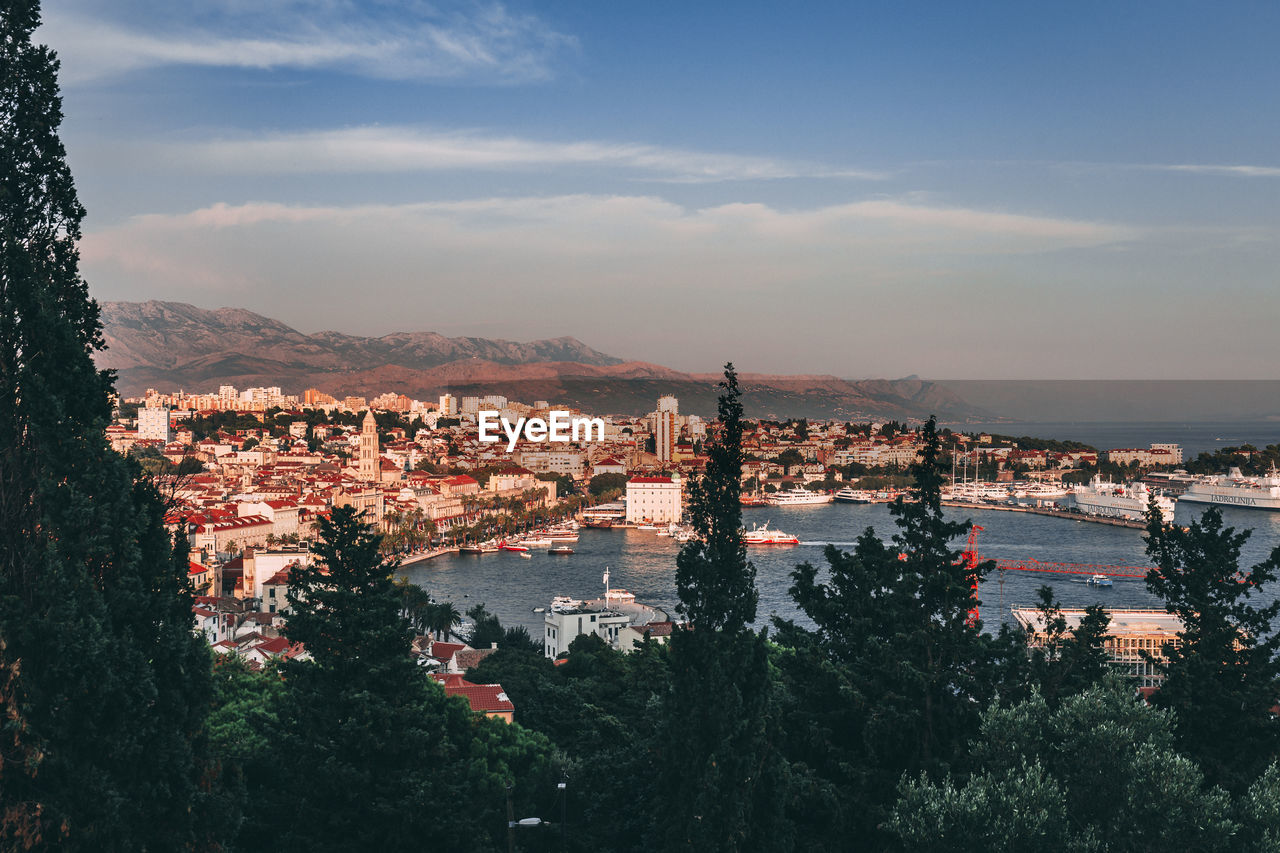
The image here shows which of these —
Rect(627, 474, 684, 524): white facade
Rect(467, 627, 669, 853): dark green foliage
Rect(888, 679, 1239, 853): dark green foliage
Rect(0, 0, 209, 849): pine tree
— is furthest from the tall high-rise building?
Rect(0, 0, 209, 849): pine tree

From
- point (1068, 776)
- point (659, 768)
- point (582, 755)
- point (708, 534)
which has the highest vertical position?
point (708, 534)

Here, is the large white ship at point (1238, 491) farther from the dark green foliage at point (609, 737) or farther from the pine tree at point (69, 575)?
the pine tree at point (69, 575)

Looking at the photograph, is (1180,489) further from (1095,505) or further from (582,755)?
(582,755)

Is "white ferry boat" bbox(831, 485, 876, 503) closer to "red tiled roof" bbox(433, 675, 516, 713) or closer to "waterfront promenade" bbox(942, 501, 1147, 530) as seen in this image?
"waterfront promenade" bbox(942, 501, 1147, 530)

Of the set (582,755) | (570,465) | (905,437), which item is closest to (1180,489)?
(905,437)

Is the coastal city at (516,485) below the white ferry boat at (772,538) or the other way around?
the other way around

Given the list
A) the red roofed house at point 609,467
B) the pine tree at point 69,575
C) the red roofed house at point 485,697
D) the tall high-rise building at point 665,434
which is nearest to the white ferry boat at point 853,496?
the red roofed house at point 609,467

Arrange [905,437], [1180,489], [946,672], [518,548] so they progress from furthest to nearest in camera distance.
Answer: [905,437]
[1180,489]
[518,548]
[946,672]
